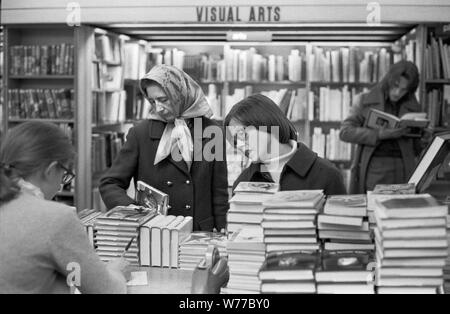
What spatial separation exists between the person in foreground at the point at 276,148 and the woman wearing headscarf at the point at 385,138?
219 centimetres

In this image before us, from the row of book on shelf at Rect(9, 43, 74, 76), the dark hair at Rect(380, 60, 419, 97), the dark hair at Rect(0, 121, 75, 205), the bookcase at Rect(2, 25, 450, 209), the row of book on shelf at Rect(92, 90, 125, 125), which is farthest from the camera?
the row of book on shelf at Rect(92, 90, 125, 125)

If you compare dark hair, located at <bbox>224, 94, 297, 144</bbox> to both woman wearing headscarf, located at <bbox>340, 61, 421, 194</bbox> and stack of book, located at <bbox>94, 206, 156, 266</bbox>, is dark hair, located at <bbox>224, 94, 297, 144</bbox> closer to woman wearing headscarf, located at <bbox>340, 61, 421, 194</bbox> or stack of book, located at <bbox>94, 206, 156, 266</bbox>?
stack of book, located at <bbox>94, 206, 156, 266</bbox>

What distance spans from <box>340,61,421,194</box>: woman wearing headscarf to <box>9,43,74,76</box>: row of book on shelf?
2807 mm

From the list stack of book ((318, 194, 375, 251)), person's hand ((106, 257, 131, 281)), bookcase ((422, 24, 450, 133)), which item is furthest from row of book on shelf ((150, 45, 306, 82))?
stack of book ((318, 194, 375, 251))

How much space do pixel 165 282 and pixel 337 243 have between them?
727 millimetres

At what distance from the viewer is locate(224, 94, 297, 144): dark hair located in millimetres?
2832

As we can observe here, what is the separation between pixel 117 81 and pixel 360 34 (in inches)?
104

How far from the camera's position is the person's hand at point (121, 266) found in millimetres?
2374

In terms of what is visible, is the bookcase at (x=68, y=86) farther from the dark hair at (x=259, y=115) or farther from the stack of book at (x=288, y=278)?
the stack of book at (x=288, y=278)

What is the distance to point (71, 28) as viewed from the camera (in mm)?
6172

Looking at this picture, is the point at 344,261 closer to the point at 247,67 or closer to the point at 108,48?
the point at 108,48

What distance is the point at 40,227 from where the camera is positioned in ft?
6.20

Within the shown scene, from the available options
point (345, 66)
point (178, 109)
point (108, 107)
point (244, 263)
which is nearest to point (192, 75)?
point (108, 107)
